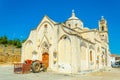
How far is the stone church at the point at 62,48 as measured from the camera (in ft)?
82.8

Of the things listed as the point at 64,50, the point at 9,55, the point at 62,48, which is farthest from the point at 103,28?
the point at 9,55

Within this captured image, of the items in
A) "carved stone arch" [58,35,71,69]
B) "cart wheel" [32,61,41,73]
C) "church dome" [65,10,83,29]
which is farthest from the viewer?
"church dome" [65,10,83,29]

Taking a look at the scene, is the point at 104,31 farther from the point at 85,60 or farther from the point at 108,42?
the point at 85,60

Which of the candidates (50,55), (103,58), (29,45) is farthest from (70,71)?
(103,58)

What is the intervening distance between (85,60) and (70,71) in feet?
12.5

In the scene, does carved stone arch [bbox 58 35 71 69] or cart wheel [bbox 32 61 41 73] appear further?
carved stone arch [bbox 58 35 71 69]

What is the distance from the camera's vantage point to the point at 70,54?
82.9ft

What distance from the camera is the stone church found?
82.8ft

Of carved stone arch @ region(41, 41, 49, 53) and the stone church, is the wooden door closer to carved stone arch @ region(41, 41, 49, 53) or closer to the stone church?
the stone church

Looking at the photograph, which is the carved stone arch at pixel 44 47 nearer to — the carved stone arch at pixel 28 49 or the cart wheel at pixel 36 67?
the carved stone arch at pixel 28 49

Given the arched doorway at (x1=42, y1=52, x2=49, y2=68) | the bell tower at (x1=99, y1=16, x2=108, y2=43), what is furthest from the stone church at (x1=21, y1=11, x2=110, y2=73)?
the bell tower at (x1=99, y1=16, x2=108, y2=43)

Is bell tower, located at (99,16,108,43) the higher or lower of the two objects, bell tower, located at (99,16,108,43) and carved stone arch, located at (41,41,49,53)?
the higher

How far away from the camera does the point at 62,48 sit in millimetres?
26469

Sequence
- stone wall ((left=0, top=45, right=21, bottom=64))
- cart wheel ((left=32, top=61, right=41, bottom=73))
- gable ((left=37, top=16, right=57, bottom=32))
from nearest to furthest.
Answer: cart wheel ((left=32, top=61, right=41, bottom=73))
gable ((left=37, top=16, right=57, bottom=32))
stone wall ((left=0, top=45, right=21, bottom=64))
